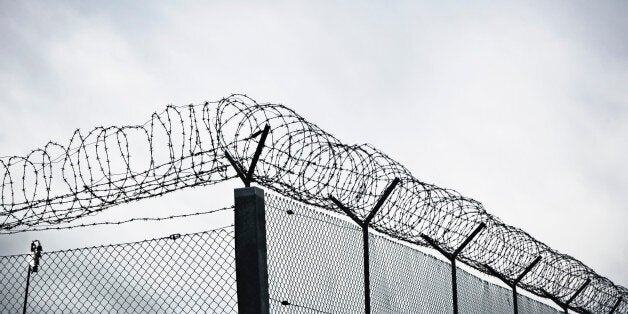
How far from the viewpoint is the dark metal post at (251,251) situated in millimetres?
4633

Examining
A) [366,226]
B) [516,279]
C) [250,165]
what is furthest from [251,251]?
[516,279]

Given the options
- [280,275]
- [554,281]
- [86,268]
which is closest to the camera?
[280,275]

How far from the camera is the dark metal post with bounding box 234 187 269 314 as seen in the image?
15.2 feet

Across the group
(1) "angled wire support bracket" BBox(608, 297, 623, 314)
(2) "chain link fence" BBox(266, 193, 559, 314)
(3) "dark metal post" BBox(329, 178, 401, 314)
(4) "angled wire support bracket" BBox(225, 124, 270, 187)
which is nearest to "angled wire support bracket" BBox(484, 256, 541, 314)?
(2) "chain link fence" BBox(266, 193, 559, 314)

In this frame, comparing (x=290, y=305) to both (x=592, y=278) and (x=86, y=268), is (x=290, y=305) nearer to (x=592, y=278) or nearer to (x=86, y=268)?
(x=86, y=268)

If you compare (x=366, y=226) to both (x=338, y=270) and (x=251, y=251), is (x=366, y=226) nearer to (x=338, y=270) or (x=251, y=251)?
(x=338, y=270)

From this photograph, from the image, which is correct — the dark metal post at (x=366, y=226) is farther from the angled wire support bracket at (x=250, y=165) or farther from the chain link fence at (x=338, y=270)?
the angled wire support bracket at (x=250, y=165)

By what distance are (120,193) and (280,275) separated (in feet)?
4.58

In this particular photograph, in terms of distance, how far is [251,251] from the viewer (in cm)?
472

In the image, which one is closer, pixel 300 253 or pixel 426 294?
pixel 300 253

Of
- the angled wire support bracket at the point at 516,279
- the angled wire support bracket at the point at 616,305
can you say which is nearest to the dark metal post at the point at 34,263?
the angled wire support bracket at the point at 516,279

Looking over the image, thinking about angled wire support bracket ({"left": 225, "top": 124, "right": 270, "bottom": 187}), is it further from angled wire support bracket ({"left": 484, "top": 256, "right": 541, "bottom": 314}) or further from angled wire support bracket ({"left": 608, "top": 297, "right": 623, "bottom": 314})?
angled wire support bracket ({"left": 608, "top": 297, "right": 623, "bottom": 314})

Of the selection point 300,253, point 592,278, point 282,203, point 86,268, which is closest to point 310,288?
point 300,253

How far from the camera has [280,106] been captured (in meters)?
5.31
